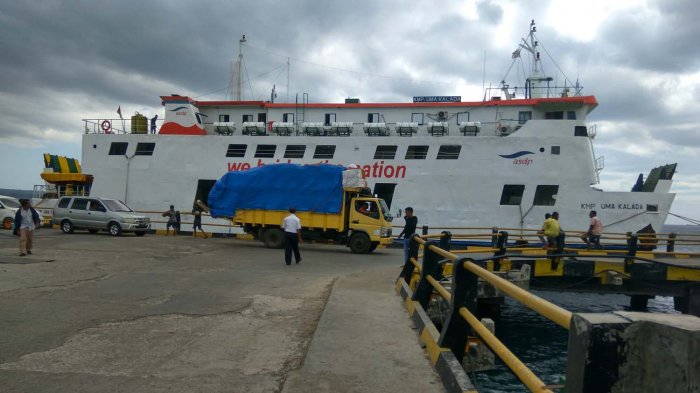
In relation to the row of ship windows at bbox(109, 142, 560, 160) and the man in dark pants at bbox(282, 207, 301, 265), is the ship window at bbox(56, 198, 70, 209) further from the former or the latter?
the man in dark pants at bbox(282, 207, 301, 265)

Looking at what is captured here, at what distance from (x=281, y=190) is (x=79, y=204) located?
30.2 ft

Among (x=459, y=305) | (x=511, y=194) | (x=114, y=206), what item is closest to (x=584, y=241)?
(x=511, y=194)

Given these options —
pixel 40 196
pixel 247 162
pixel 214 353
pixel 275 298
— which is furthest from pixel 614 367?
pixel 40 196

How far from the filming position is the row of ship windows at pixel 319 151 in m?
19.8

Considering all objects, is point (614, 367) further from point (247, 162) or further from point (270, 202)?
point (247, 162)

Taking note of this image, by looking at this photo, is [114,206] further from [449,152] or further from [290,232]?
[449,152]

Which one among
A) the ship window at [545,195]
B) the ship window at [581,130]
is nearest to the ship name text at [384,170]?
the ship window at [545,195]

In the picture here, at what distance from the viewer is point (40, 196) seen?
79.6 ft

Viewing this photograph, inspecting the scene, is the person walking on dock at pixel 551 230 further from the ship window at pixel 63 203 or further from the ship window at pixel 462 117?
the ship window at pixel 63 203

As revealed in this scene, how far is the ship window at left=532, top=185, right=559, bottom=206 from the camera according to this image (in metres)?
18.7

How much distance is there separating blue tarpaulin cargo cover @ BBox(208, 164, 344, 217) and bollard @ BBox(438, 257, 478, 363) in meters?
12.1

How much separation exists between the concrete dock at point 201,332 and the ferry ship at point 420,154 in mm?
10317

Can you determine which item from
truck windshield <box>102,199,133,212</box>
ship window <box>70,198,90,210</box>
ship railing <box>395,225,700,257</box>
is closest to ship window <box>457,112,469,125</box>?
ship railing <box>395,225,700,257</box>

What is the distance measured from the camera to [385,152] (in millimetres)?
20438
